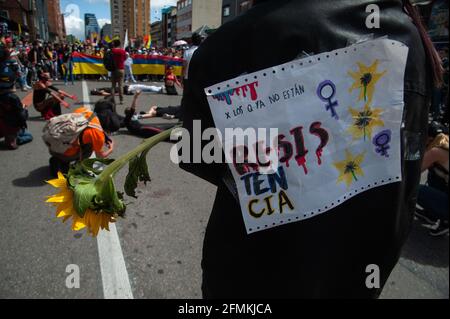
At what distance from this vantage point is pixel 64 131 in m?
3.84

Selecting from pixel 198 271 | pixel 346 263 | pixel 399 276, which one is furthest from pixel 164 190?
pixel 346 263

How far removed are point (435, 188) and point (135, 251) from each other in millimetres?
3011

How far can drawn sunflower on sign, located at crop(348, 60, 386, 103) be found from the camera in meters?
0.81

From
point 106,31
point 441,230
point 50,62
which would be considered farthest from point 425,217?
point 106,31

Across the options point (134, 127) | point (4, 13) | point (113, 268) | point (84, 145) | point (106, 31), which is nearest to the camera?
point (113, 268)

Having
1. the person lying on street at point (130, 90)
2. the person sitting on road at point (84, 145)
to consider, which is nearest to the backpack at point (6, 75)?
the person sitting on road at point (84, 145)

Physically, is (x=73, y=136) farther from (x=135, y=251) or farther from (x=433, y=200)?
(x=433, y=200)

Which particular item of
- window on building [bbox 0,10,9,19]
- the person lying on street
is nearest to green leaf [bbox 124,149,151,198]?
the person lying on street

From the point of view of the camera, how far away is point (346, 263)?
906 millimetres

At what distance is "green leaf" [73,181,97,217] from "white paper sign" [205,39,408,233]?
0.48 meters

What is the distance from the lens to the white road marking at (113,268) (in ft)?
7.62

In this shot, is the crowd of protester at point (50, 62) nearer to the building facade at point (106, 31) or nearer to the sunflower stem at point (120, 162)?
the building facade at point (106, 31)
